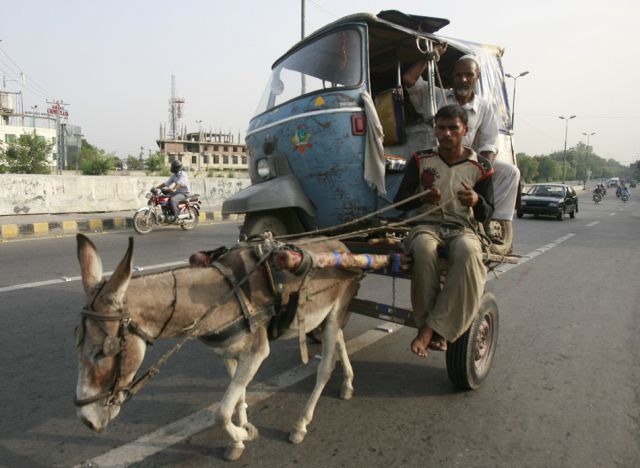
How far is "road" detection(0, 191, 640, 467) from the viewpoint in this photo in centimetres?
252

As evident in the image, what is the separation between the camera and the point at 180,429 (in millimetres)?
2705

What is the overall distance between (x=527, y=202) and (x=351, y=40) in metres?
17.0

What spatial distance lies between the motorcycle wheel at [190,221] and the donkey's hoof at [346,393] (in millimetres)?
10143

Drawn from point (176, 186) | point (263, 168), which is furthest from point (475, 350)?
point (176, 186)

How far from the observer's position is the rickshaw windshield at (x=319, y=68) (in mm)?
4059

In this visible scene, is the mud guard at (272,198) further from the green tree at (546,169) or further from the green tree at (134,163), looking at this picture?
the green tree at (546,169)

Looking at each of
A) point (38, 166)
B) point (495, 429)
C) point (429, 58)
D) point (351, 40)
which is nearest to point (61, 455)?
point (495, 429)

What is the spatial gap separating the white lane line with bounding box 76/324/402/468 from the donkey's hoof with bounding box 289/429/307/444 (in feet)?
1.62

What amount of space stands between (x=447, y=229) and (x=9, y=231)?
11.0m

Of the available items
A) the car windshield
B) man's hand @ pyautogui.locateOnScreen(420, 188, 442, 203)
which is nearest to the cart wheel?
man's hand @ pyautogui.locateOnScreen(420, 188, 442, 203)

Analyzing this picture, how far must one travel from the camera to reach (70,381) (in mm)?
3307

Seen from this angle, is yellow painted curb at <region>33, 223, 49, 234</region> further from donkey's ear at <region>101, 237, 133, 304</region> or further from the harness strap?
donkey's ear at <region>101, 237, 133, 304</region>

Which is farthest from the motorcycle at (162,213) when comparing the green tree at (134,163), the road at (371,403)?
the green tree at (134,163)

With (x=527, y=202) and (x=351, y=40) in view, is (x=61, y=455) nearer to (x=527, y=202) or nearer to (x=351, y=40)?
(x=351, y=40)
